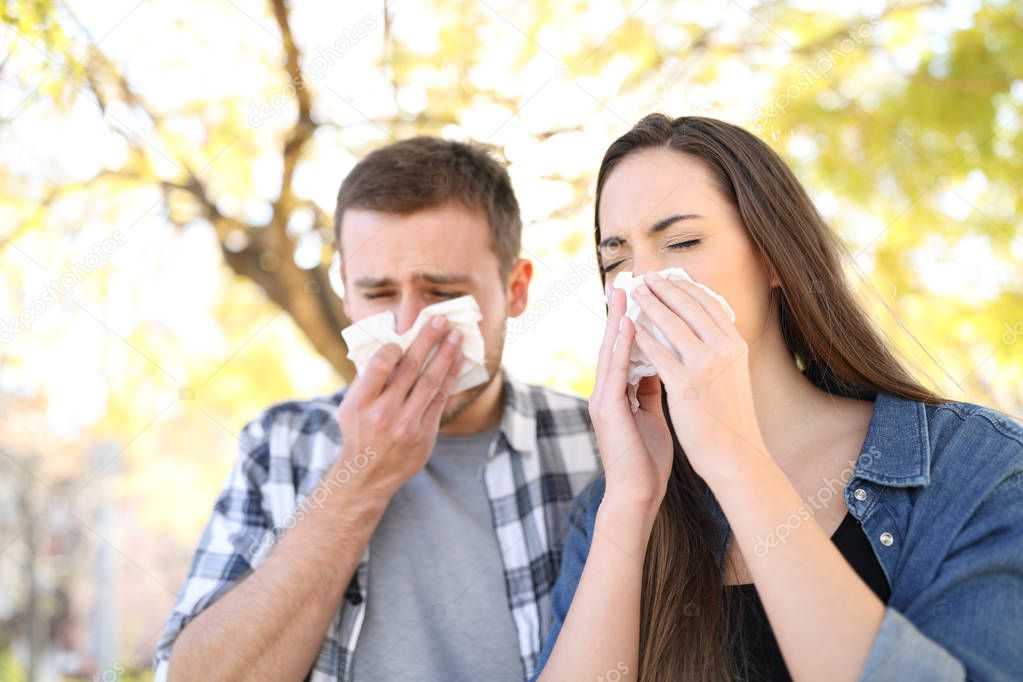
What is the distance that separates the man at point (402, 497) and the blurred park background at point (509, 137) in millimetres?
1391

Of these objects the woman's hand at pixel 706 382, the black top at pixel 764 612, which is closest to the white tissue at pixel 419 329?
the woman's hand at pixel 706 382

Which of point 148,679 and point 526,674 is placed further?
point 148,679

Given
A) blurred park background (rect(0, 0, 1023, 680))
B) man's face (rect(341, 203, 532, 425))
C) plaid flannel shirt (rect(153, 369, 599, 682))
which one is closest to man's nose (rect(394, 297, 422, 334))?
man's face (rect(341, 203, 532, 425))

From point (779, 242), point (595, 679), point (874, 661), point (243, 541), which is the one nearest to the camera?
point (874, 661)

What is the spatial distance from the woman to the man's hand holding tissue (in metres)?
0.59

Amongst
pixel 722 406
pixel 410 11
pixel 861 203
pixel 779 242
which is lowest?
pixel 722 406

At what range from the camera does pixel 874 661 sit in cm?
186

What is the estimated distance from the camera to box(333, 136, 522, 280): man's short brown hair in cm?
335

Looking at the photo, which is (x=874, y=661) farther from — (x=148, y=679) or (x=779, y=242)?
(x=148, y=679)

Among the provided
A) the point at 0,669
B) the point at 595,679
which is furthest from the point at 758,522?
the point at 0,669

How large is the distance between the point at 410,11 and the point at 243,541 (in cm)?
352

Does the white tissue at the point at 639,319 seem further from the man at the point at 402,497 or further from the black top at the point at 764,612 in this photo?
the man at the point at 402,497

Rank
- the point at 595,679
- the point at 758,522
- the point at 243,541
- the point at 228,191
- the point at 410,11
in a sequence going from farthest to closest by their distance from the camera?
1. the point at 228,191
2. the point at 410,11
3. the point at 243,541
4. the point at 595,679
5. the point at 758,522

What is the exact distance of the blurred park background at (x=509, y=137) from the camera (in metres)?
5.21
